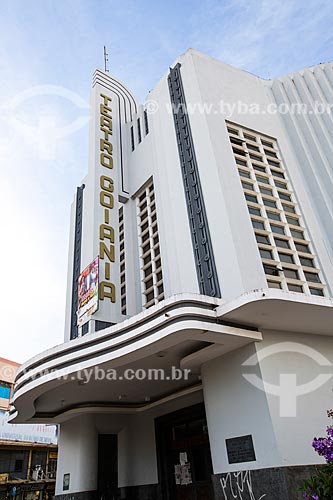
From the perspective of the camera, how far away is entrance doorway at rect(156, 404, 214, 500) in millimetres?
12195

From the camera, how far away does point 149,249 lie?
15.2 m

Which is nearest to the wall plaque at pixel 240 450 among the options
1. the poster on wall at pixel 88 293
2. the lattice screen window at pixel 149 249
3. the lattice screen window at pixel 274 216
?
the lattice screen window at pixel 274 216

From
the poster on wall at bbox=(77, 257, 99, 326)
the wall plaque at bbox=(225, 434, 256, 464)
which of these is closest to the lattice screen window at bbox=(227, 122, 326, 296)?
the wall plaque at bbox=(225, 434, 256, 464)

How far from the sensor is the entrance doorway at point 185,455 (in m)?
12.2

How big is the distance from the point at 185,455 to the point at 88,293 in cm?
614

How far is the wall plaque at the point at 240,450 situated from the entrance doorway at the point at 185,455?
3.32m

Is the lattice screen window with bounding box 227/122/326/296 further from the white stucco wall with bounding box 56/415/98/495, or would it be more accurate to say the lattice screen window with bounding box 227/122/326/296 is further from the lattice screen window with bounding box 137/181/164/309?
the white stucco wall with bounding box 56/415/98/495

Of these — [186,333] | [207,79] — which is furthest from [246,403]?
[207,79]

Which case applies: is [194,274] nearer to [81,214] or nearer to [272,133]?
[272,133]

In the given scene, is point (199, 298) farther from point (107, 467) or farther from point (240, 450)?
point (107, 467)

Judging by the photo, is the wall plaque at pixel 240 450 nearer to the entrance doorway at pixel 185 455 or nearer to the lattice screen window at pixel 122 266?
the entrance doorway at pixel 185 455

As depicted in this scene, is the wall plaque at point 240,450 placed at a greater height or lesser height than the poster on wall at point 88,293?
lesser

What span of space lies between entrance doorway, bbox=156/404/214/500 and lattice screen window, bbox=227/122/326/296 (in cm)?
499

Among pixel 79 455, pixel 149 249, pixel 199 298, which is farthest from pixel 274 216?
pixel 79 455
